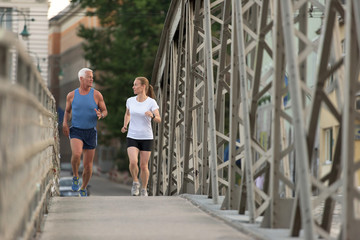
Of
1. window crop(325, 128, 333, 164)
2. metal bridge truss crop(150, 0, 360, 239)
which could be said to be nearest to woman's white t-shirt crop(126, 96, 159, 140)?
metal bridge truss crop(150, 0, 360, 239)

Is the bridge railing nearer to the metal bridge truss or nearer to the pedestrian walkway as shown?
the pedestrian walkway

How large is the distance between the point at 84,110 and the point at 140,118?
113 centimetres

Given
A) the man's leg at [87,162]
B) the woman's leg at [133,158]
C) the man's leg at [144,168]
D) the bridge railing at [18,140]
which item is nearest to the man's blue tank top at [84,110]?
the man's leg at [87,162]

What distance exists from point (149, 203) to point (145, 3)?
3290cm

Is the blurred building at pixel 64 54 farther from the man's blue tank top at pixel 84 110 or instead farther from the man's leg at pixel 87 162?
the man's blue tank top at pixel 84 110

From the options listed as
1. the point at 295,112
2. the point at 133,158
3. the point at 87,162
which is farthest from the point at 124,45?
the point at 295,112

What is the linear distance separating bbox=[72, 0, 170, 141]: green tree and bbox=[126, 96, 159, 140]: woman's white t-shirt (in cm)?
2846

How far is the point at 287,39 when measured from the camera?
7.48 meters

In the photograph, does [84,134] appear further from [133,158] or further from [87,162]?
[133,158]

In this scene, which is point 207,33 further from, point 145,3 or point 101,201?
point 145,3

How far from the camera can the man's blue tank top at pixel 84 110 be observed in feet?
43.9

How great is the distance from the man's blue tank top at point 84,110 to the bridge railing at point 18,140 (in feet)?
A: 18.5

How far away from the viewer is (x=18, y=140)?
5496 mm

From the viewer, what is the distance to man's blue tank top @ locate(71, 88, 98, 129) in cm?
1339
